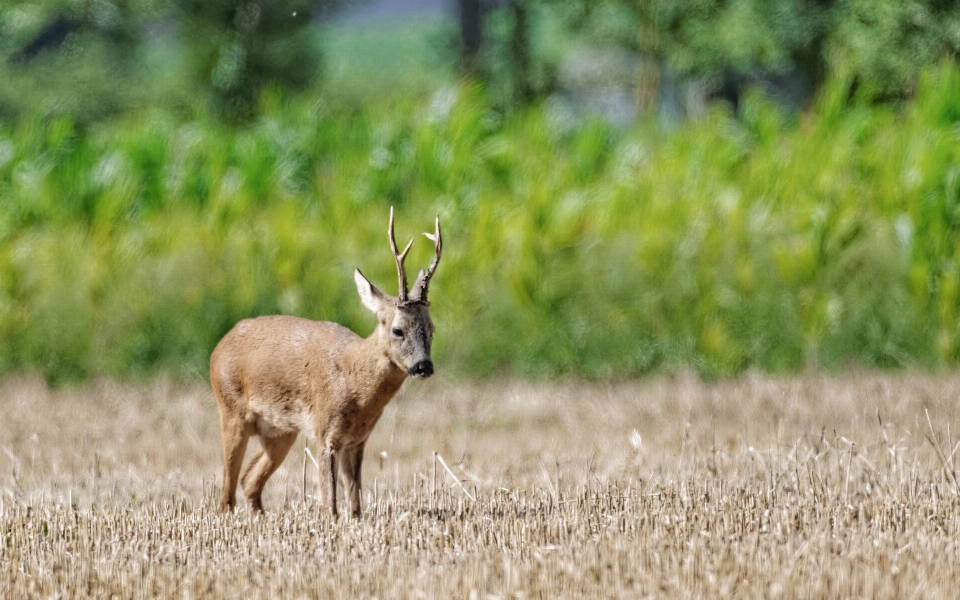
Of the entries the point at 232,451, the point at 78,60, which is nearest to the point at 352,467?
the point at 232,451

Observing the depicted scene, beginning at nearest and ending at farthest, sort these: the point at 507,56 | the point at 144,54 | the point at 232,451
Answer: the point at 232,451, the point at 507,56, the point at 144,54

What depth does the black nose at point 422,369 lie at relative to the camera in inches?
250

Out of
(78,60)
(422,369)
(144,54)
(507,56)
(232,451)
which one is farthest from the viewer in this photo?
(144,54)

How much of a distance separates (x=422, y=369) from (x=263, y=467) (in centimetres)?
161

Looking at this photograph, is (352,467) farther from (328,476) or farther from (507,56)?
(507,56)

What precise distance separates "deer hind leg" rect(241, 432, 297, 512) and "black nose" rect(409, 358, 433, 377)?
1.41 meters

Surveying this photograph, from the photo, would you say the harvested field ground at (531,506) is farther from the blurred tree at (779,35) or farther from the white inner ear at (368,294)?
the blurred tree at (779,35)

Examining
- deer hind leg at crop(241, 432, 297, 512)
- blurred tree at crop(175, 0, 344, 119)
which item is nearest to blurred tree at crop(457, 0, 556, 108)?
blurred tree at crop(175, 0, 344, 119)

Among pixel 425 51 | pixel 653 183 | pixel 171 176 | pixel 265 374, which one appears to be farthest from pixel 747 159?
pixel 425 51

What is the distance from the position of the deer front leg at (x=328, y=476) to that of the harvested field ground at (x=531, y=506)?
5.6 inches

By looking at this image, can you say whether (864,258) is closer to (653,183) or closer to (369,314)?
(653,183)

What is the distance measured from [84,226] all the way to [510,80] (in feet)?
35.2

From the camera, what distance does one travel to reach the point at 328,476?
6.77m

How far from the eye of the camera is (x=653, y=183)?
12891 millimetres
